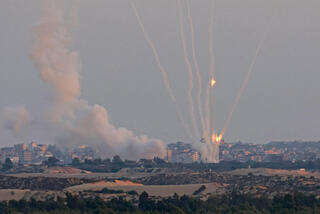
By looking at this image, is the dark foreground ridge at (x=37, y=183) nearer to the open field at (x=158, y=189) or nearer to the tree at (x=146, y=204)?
the open field at (x=158, y=189)

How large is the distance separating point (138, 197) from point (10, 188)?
33510mm

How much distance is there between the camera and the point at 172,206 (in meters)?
126

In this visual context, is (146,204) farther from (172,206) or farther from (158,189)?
(158,189)

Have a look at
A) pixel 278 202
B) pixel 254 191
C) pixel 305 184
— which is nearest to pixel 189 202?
pixel 278 202

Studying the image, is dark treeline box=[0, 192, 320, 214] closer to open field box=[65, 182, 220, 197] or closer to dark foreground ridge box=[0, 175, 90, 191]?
open field box=[65, 182, 220, 197]

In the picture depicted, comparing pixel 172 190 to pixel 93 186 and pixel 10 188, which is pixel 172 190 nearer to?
pixel 93 186

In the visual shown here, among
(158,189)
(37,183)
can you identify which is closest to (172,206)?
(158,189)

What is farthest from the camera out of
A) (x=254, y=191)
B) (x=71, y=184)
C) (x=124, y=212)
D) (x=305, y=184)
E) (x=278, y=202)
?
(x=71, y=184)

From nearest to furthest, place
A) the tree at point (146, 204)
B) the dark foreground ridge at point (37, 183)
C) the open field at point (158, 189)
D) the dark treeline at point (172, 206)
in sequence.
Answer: the dark treeline at point (172, 206) < the tree at point (146, 204) < the open field at point (158, 189) < the dark foreground ridge at point (37, 183)

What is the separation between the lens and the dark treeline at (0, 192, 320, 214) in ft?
406

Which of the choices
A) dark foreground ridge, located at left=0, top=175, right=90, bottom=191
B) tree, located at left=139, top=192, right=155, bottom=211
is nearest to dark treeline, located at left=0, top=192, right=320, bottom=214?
tree, located at left=139, top=192, right=155, bottom=211

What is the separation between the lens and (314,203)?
129 metres

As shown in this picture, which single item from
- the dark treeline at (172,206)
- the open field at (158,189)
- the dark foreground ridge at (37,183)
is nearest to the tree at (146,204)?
the dark treeline at (172,206)

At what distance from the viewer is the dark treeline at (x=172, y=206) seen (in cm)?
12383
